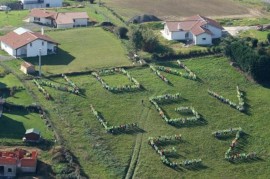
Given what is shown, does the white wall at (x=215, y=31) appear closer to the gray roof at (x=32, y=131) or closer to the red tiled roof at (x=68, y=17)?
the red tiled roof at (x=68, y=17)

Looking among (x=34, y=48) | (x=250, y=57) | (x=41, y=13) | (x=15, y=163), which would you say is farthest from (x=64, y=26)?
(x=15, y=163)

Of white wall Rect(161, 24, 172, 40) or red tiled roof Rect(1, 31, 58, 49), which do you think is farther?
white wall Rect(161, 24, 172, 40)

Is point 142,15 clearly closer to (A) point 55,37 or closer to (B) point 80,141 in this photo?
(A) point 55,37

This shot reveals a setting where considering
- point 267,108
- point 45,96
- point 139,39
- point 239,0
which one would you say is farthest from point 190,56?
point 239,0

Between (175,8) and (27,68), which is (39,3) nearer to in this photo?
(175,8)

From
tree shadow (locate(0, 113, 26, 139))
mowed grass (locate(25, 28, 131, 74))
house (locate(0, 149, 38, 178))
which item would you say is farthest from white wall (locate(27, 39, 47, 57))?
house (locate(0, 149, 38, 178))

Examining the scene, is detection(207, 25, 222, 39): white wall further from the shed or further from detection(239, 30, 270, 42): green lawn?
the shed
